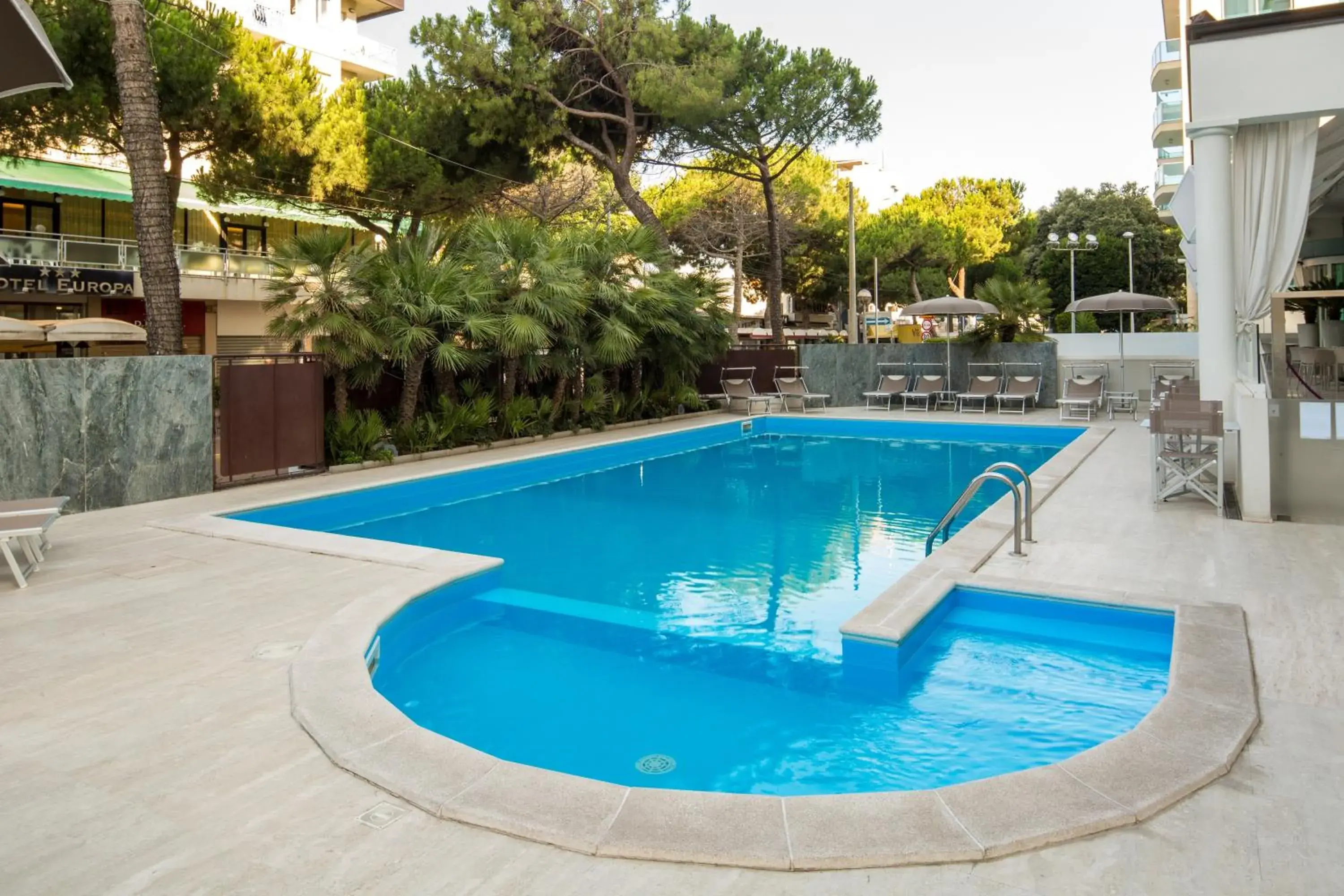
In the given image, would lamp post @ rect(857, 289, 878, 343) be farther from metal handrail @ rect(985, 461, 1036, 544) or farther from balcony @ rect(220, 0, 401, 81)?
metal handrail @ rect(985, 461, 1036, 544)

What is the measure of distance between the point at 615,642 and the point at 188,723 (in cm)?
260

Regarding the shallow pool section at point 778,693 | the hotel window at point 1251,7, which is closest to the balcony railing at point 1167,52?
the hotel window at point 1251,7

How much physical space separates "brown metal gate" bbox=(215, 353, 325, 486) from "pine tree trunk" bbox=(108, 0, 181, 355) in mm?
971

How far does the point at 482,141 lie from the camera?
20359 millimetres

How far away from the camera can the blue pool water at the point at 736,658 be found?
4.34m

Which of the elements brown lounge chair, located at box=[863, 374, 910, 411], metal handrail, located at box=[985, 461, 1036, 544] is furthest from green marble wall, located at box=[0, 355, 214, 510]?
brown lounge chair, located at box=[863, 374, 910, 411]

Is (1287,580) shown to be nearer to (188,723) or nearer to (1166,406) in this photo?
(1166,406)

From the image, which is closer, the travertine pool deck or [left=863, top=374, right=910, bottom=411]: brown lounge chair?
the travertine pool deck

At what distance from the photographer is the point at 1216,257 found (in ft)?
27.0

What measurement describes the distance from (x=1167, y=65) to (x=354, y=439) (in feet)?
110

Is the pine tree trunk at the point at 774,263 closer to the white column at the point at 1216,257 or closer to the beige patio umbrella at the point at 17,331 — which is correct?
the white column at the point at 1216,257

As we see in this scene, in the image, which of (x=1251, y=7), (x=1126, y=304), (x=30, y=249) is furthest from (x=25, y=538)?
(x=1126, y=304)

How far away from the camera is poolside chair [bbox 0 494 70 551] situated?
22.2 feet

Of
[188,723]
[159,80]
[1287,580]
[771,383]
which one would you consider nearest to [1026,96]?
[771,383]
